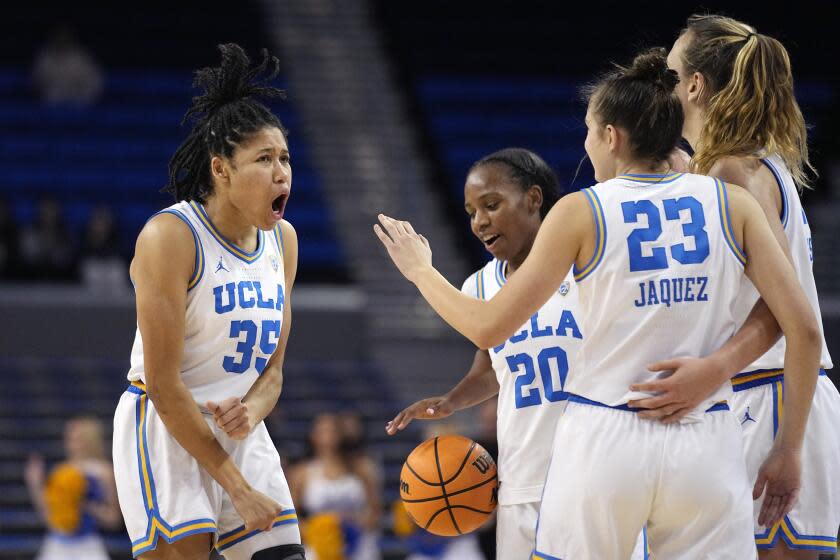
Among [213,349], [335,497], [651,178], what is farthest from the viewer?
[335,497]

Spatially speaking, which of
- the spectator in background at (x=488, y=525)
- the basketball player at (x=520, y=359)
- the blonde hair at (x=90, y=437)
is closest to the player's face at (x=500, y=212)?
the basketball player at (x=520, y=359)

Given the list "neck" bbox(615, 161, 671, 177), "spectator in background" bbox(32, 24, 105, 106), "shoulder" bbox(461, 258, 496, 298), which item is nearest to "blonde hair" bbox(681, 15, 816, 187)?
"neck" bbox(615, 161, 671, 177)

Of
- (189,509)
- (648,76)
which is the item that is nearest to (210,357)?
(189,509)

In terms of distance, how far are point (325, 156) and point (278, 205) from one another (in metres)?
11.3

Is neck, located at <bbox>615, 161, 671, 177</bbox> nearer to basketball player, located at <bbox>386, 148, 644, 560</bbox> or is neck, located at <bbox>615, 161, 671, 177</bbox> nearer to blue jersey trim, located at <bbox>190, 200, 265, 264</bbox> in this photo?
basketball player, located at <bbox>386, 148, 644, 560</bbox>

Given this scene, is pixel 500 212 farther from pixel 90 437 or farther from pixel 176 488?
pixel 90 437

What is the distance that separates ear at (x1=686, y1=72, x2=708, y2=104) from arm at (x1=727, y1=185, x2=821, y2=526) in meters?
0.49

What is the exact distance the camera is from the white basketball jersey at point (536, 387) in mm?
4066

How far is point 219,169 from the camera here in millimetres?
3967

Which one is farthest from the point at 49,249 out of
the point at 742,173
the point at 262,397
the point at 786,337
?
the point at 786,337

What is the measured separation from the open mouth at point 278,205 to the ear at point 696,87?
1.32 metres

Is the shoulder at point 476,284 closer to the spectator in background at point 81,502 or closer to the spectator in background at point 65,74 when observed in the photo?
the spectator in background at point 81,502

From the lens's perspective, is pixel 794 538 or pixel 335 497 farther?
pixel 335 497

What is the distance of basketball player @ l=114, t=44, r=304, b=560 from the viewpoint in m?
3.72
